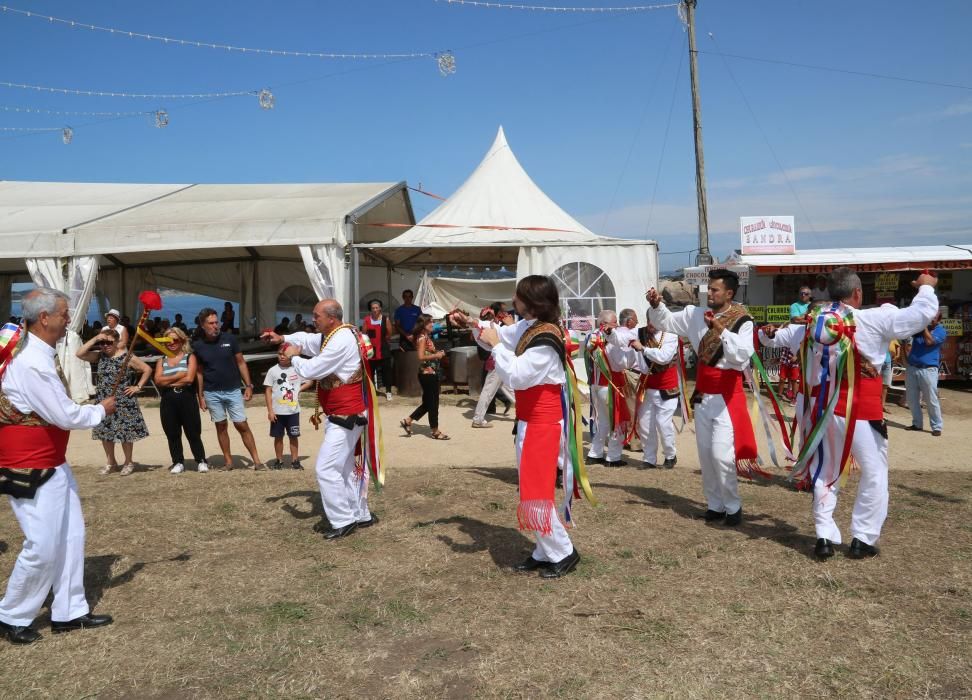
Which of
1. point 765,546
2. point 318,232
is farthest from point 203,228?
point 765,546

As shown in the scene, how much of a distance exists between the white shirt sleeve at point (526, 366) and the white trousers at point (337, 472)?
5.12 feet

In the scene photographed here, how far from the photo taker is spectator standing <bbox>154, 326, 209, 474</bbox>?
7.18 meters

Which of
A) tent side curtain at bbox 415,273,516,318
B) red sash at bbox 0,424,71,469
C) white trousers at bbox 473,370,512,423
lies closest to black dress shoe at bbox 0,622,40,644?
red sash at bbox 0,424,71,469

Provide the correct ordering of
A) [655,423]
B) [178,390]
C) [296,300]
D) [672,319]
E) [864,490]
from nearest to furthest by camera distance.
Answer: [864,490], [672,319], [178,390], [655,423], [296,300]

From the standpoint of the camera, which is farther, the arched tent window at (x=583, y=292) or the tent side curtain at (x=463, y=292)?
the tent side curtain at (x=463, y=292)

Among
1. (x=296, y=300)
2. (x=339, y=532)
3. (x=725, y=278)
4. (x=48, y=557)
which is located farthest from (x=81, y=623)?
(x=296, y=300)

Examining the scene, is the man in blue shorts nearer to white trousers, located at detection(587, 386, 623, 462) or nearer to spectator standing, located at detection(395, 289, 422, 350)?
white trousers, located at detection(587, 386, 623, 462)

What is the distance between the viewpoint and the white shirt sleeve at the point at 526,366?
13.5 feet

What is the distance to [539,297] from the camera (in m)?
4.18

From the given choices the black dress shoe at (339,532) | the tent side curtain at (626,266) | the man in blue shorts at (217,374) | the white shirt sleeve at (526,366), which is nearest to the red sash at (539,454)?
the white shirt sleeve at (526,366)

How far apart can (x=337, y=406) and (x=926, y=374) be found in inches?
298

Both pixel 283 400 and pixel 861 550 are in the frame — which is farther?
pixel 283 400

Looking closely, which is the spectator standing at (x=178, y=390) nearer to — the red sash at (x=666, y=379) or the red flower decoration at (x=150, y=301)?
the red flower decoration at (x=150, y=301)

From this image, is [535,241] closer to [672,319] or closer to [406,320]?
[406,320]
